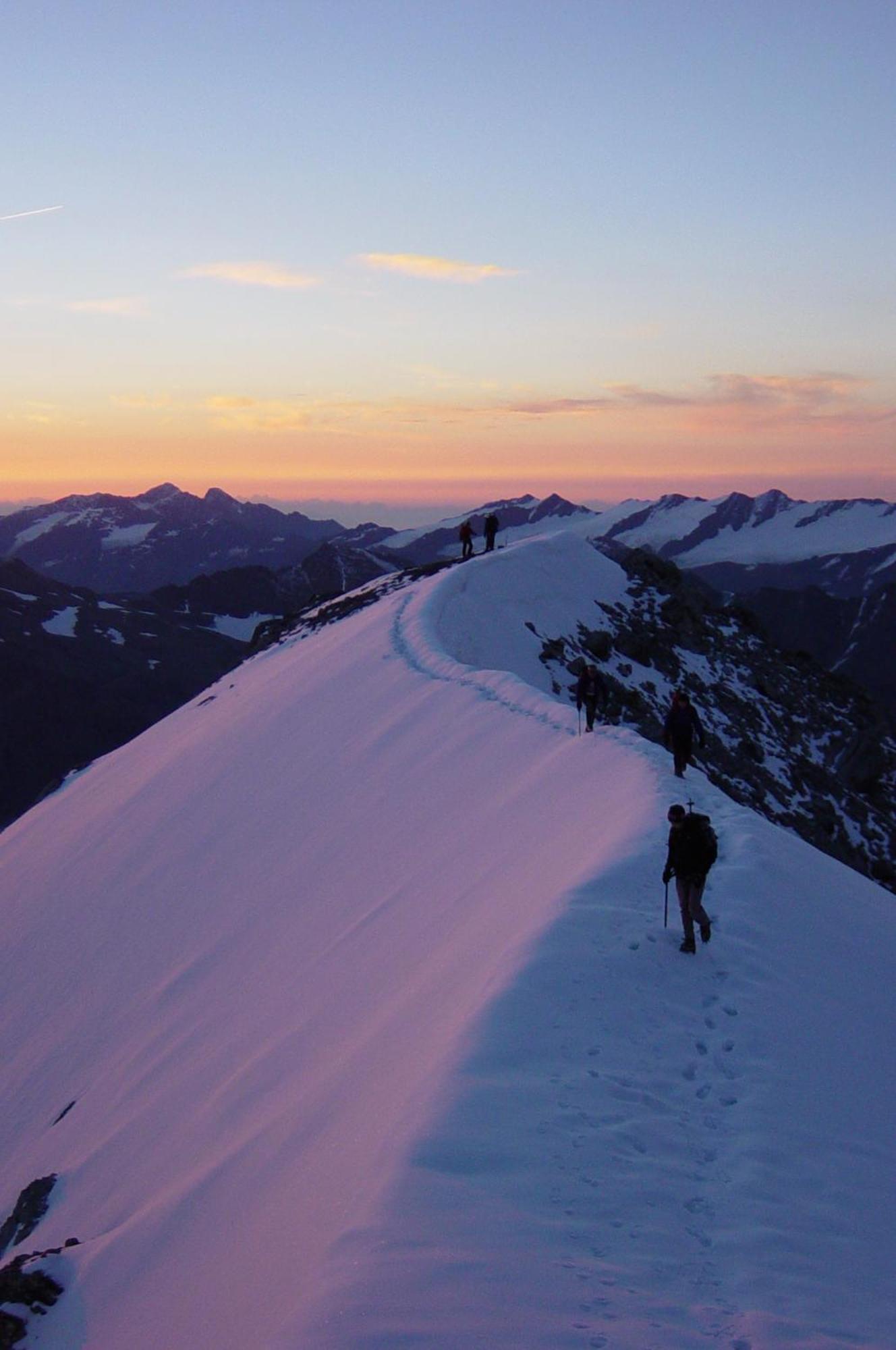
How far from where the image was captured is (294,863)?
62.5 feet

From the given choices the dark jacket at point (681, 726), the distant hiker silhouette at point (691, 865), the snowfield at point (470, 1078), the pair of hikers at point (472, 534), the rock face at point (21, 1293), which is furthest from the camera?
the pair of hikers at point (472, 534)

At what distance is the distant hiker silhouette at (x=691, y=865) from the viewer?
9.90 m

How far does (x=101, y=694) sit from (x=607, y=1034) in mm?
118571

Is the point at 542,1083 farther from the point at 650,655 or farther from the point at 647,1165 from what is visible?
the point at 650,655

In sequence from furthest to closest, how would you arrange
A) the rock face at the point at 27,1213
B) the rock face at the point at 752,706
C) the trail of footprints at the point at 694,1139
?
the rock face at the point at 752,706 < the rock face at the point at 27,1213 < the trail of footprints at the point at 694,1139

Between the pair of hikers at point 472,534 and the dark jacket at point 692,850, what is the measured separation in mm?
30123

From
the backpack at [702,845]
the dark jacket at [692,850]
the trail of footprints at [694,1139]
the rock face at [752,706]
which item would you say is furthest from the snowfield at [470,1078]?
the rock face at [752,706]

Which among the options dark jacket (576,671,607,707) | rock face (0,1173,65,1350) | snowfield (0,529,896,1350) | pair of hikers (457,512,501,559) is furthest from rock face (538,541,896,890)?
rock face (0,1173,65,1350)

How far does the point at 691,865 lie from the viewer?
32.5ft

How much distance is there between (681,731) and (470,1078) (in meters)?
8.60

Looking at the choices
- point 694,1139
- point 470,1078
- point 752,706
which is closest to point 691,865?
point 694,1139

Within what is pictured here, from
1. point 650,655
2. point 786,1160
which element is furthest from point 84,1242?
point 650,655

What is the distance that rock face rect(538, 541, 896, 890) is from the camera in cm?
2817

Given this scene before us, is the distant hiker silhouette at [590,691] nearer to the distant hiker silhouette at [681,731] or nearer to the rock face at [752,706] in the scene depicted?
the distant hiker silhouette at [681,731]
